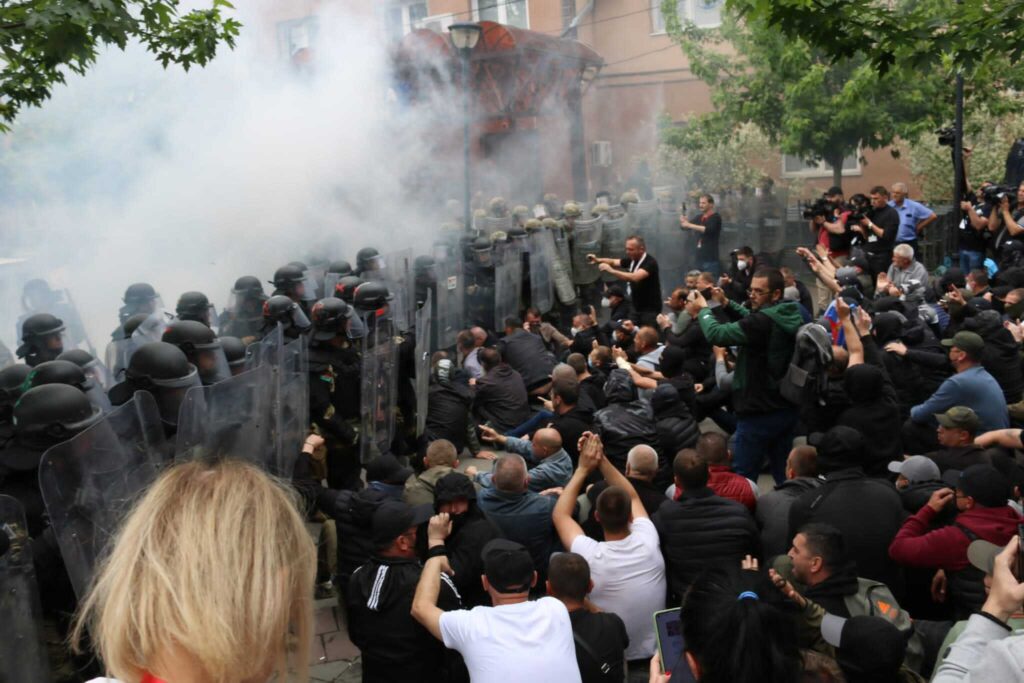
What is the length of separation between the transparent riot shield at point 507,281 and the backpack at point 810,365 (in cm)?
458

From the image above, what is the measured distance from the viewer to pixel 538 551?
177 inches

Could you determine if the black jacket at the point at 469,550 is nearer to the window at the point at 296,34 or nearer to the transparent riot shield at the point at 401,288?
the transparent riot shield at the point at 401,288

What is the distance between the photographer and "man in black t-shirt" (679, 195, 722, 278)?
1291cm

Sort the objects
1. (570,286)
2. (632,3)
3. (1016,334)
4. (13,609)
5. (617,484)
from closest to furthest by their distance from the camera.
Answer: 1. (13,609)
2. (617,484)
3. (1016,334)
4. (570,286)
5. (632,3)

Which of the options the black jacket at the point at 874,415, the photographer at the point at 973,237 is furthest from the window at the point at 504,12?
the black jacket at the point at 874,415

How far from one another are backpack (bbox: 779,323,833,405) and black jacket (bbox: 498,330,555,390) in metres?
2.73

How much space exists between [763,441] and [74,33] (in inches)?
170

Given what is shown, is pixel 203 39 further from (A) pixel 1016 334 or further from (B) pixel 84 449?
(A) pixel 1016 334

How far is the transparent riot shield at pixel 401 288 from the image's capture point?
831 cm

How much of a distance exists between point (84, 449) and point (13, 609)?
54cm

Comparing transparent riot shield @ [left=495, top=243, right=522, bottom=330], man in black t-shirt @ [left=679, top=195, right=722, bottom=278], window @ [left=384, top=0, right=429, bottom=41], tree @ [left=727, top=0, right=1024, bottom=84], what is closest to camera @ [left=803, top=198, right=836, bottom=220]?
man in black t-shirt @ [left=679, top=195, right=722, bottom=278]

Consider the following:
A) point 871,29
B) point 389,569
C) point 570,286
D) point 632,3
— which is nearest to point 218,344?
point 389,569

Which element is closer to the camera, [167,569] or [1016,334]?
[167,569]

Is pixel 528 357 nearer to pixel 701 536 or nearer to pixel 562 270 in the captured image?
pixel 562 270
